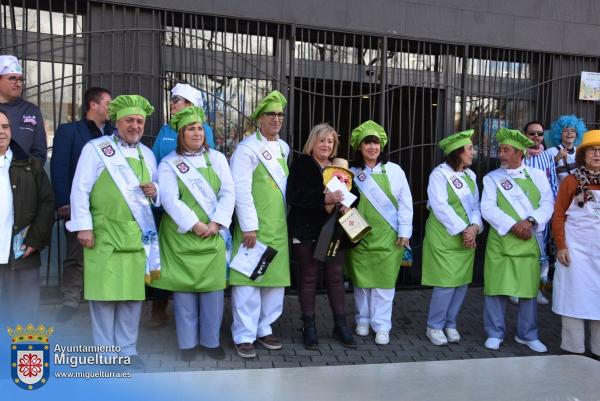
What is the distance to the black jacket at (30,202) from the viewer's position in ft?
12.2

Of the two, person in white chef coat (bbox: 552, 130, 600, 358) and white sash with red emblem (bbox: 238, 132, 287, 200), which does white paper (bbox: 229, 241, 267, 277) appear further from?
person in white chef coat (bbox: 552, 130, 600, 358)

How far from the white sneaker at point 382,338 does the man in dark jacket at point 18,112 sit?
306cm

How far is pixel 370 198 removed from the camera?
15.3ft

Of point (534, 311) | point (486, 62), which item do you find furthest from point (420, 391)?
point (486, 62)

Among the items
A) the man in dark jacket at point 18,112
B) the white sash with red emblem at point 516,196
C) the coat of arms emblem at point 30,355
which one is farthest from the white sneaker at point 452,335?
the man in dark jacket at point 18,112

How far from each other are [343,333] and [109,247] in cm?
199

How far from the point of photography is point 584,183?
4.23 metres

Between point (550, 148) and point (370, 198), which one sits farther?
point (550, 148)

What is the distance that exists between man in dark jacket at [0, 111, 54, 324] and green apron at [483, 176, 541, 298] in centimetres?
341

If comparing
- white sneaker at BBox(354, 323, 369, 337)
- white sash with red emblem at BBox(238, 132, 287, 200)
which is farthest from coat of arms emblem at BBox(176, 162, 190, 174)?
white sneaker at BBox(354, 323, 369, 337)

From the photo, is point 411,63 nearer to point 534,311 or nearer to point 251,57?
point 251,57

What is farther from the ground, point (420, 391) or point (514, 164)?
point (514, 164)

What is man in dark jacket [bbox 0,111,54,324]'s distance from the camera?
369 cm

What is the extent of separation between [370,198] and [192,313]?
66.9 inches
